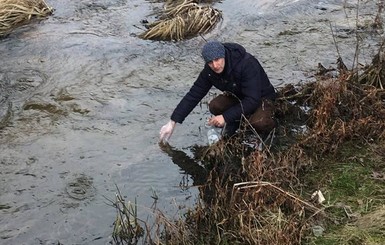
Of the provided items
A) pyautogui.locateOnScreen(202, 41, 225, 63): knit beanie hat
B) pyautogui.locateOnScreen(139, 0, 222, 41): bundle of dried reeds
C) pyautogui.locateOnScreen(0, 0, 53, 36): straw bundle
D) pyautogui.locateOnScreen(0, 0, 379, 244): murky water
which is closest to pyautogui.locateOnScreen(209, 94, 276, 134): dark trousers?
pyautogui.locateOnScreen(0, 0, 379, 244): murky water

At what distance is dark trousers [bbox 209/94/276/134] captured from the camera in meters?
6.56

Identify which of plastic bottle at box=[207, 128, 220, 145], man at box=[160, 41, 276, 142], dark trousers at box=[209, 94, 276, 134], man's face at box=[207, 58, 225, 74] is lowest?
plastic bottle at box=[207, 128, 220, 145]

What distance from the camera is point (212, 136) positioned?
6965 millimetres

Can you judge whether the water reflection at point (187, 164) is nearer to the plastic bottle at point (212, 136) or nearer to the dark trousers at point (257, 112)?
the plastic bottle at point (212, 136)

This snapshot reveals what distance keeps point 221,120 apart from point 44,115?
316 cm

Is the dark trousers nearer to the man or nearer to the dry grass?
the man

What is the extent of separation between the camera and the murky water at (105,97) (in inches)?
243

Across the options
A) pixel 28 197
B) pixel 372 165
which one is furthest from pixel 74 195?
pixel 372 165

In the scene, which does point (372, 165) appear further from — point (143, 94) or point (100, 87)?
point (100, 87)

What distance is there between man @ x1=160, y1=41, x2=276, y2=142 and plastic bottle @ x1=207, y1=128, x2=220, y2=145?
8.9 inches

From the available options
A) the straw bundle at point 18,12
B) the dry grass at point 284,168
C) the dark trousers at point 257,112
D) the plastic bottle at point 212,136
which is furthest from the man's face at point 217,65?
the straw bundle at point 18,12

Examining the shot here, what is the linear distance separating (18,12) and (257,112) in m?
7.27

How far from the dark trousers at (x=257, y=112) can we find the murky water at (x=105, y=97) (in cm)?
60

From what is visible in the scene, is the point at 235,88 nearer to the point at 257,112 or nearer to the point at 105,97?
the point at 257,112
